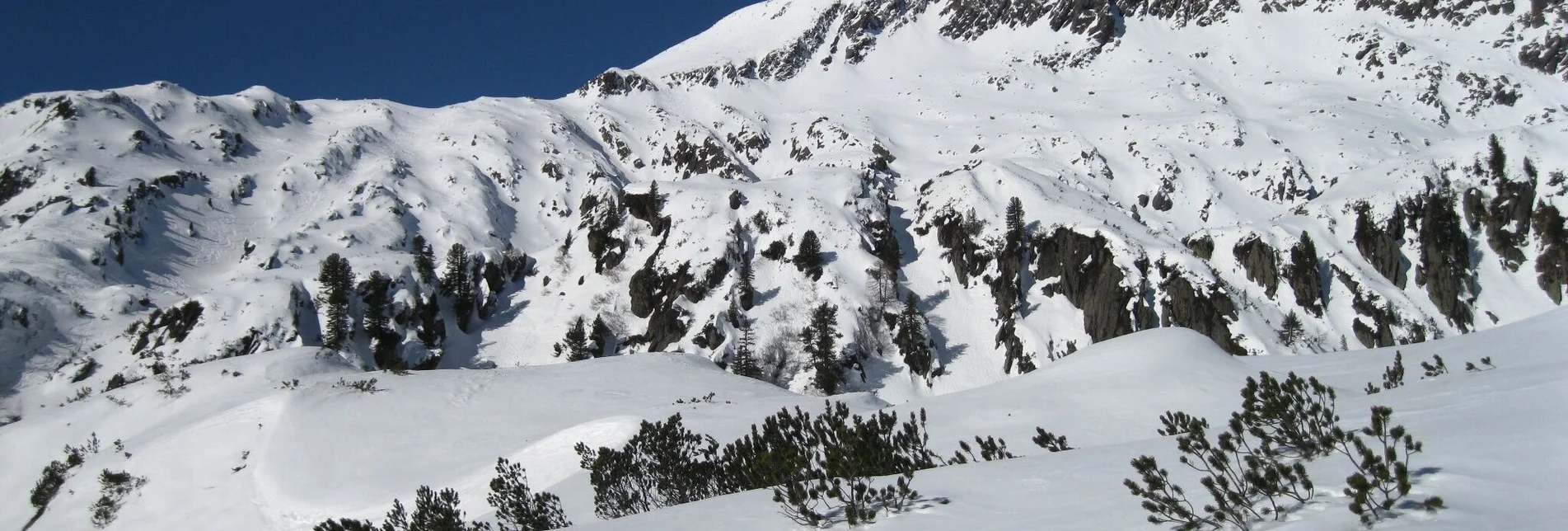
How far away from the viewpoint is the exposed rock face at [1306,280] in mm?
57344

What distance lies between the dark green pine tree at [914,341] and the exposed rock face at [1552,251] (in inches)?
2151

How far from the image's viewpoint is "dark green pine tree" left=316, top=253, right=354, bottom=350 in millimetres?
49969

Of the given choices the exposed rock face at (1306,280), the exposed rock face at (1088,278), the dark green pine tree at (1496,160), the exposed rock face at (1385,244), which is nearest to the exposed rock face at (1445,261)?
the exposed rock face at (1385,244)

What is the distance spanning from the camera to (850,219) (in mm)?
63625

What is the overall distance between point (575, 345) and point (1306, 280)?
5751 cm

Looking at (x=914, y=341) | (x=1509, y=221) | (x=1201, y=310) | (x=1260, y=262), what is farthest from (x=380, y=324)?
(x=1509, y=221)

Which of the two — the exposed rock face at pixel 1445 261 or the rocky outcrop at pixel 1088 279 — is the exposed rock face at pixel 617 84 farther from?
the exposed rock face at pixel 1445 261

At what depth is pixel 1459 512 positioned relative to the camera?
325 centimetres

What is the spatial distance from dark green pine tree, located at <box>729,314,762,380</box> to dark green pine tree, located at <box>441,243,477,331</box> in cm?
2429

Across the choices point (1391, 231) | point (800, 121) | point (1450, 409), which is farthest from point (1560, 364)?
point (800, 121)

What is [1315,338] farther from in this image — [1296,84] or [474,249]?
[474,249]

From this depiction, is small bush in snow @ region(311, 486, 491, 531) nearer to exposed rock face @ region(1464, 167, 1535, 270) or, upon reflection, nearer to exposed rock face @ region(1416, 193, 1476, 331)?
exposed rock face @ region(1416, 193, 1476, 331)

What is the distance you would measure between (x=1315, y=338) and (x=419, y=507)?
63.5 metres

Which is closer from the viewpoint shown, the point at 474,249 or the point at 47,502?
the point at 47,502
